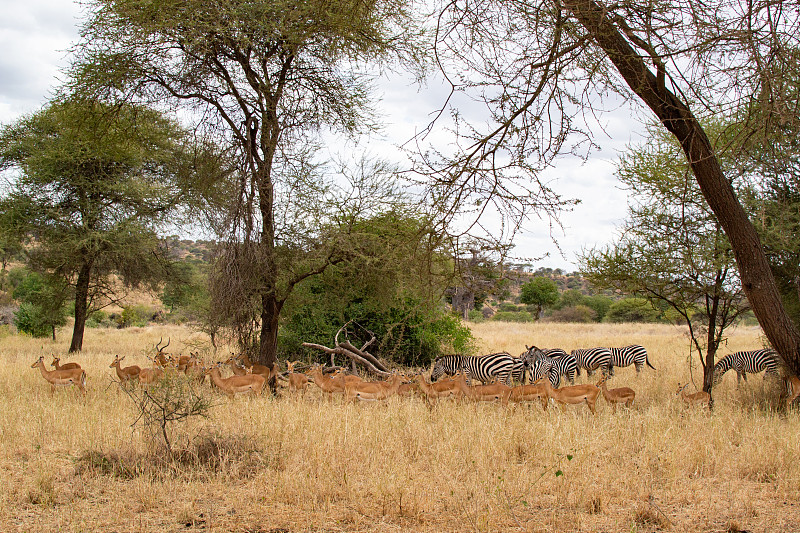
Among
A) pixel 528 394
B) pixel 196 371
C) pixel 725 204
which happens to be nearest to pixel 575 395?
pixel 528 394

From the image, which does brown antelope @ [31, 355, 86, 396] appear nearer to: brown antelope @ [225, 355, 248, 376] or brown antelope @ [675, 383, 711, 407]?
brown antelope @ [225, 355, 248, 376]

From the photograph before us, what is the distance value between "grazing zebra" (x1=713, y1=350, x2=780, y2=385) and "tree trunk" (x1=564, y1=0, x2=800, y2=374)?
527 centimetres

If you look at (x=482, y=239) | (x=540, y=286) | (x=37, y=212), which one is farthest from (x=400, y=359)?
(x=540, y=286)

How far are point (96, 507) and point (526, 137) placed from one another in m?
5.39

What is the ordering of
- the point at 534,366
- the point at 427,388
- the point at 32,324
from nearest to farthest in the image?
the point at 427,388 → the point at 534,366 → the point at 32,324

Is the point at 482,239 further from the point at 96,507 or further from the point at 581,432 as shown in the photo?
the point at 96,507

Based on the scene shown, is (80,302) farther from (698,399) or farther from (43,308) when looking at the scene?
(698,399)

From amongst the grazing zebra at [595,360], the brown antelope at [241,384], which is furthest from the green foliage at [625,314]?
the brown antelope at [241,384]

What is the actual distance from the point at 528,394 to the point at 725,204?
158 inches

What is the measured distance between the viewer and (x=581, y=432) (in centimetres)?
801

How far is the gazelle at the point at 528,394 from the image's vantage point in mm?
9688

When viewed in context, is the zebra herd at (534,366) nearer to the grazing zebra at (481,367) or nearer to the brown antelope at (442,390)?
the grazing zebra at (481,367)

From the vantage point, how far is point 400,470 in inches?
249

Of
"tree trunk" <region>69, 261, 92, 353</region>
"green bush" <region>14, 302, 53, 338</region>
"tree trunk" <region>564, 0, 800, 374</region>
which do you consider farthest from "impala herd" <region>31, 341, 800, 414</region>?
"green bush" <region>14, 302, 53, 338</region>
